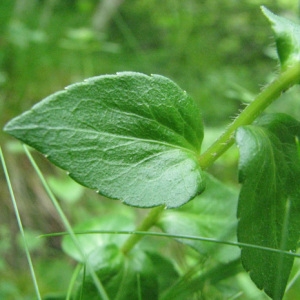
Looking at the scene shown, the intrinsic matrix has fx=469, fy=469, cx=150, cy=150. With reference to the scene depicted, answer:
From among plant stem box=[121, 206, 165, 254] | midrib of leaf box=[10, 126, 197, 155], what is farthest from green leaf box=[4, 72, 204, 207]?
plant stem box=[121, 206, 165, 254]

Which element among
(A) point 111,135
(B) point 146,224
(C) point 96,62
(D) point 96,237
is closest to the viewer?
(A) point 111,135

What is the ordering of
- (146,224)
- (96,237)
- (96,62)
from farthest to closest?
(96,62) → (96,237) → (146,224)

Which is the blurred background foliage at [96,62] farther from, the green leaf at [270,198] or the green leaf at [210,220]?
the green leaf at [270,198]

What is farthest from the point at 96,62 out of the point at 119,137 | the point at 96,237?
the point at 119,137

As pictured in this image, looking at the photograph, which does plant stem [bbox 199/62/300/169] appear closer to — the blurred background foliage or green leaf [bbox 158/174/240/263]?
green leaf [bbox 158/174/240/263]

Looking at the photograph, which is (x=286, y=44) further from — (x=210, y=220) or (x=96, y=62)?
(x=96, y=62)

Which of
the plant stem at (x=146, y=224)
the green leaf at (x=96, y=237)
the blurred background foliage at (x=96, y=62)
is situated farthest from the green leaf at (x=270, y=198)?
the blurred background foliage at (x=96, y=62)
